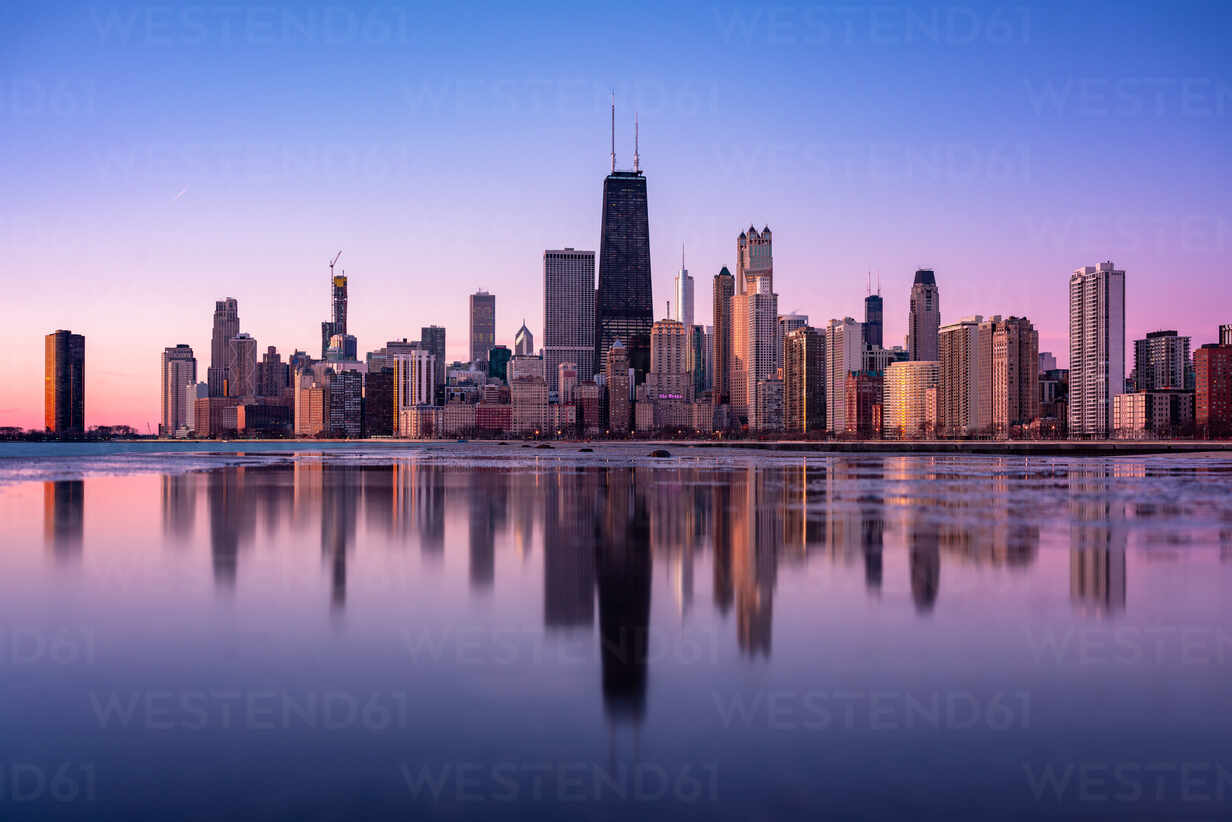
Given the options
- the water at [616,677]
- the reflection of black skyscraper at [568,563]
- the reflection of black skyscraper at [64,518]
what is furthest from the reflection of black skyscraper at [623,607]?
the reflection of black skyscraper at [64,518]

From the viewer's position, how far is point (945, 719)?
1161cm

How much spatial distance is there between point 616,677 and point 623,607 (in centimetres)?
525

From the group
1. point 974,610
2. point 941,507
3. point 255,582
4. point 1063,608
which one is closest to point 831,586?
point 974,610

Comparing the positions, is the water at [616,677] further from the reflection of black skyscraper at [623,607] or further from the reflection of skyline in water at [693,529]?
the reflection of skyline in water at [693,529]

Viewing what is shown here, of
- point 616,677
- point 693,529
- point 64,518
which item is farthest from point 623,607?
point 64,518

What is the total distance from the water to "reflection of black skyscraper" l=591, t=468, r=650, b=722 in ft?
0.35

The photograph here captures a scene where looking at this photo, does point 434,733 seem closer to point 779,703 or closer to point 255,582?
point 779,703

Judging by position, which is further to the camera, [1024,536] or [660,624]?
[1024,536]

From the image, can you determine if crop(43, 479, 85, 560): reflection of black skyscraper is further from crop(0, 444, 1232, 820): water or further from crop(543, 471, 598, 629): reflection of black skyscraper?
crop(543, 471, 598, 629): reflection of black skyscraper

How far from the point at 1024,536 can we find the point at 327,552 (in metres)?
24.3

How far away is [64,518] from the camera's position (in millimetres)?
39281

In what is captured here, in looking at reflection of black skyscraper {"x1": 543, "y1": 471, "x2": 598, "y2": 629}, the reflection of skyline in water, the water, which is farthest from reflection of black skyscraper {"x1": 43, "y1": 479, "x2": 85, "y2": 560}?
reflection of black skyscraper {"x1": 543, "y1": 471, "x2": 598, "y2": 629}

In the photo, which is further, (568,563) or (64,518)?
(64,518)

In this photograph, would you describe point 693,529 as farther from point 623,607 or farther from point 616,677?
point 616,677
